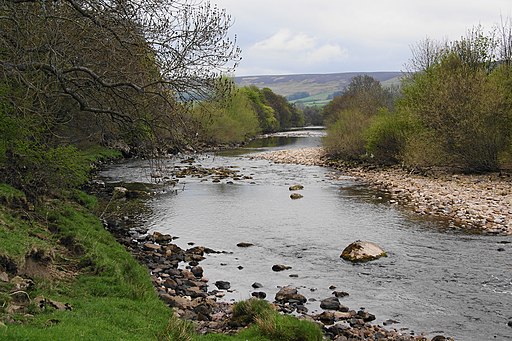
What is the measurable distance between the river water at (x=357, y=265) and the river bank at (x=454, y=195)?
47.0 inches

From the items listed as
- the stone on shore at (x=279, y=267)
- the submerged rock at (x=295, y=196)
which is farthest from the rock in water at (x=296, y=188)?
the stone on shore at (x=279, y=267)

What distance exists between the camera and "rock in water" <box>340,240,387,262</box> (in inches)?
639

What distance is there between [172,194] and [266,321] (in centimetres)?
1971

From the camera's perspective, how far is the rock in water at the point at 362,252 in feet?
53.2

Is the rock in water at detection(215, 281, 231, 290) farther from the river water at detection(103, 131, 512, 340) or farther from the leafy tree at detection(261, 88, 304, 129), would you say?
the leafy tree at detection(261, 88, 304, 129)

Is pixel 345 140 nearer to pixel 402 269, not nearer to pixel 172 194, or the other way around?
pixel 172 194

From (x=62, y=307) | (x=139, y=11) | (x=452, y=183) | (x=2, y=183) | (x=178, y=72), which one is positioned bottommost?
(x=452, y=183)

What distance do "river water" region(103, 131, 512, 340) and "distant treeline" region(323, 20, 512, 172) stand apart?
31.3 feet

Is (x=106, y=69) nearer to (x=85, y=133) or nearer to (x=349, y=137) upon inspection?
(x=85, y=133)

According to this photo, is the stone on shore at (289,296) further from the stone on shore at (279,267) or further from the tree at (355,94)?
the tree at (355,94)

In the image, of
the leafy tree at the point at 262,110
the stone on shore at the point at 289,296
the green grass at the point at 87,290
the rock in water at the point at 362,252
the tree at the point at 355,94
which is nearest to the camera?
the green grass at the point at 87,290

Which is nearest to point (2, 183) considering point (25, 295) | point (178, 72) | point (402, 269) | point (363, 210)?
point (178, 72)

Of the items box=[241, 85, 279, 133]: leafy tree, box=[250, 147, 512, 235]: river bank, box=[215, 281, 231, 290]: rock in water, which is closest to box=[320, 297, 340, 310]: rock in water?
box=[215, 281, 231, 290]: rock in water

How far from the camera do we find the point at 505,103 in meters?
32.8
